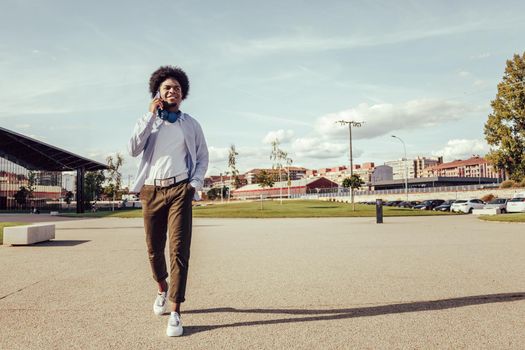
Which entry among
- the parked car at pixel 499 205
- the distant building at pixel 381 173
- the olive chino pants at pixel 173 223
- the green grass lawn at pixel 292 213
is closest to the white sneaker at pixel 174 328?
the olive chino pants at pixel 173 223

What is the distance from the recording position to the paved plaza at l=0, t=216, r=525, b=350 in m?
3.26

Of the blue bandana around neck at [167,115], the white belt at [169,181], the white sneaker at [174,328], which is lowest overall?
the white sneaker at [174,328]

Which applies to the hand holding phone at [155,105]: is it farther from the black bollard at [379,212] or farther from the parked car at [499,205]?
the parked car at [499,205]

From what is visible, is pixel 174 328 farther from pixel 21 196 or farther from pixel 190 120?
pixel 21 196

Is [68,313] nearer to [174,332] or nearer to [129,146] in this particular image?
[174,332]

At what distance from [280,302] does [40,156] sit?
56651 millimetres

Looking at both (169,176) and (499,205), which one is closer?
(169,176)

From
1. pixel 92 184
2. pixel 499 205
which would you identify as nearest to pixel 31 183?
pixel 92 184

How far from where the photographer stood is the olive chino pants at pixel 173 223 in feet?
12.2

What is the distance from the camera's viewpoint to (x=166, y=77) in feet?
13.7

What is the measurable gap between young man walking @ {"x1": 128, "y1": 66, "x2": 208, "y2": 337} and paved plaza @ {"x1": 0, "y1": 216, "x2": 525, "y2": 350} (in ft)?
1.68

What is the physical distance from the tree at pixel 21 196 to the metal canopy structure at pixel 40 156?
3316 mm

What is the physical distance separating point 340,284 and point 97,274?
350 cm

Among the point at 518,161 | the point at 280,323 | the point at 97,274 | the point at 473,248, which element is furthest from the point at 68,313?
the point at 518,161
